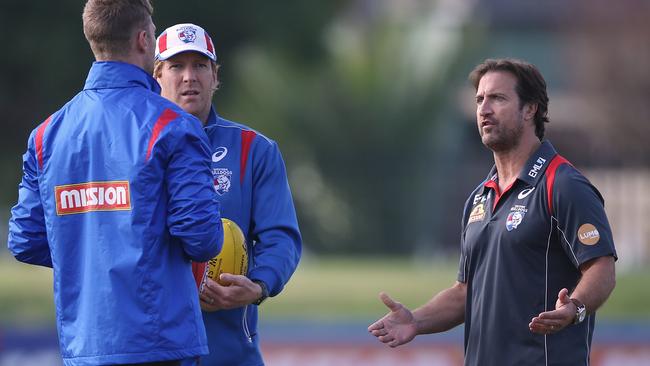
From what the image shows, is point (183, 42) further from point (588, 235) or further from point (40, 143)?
point (588, 235)

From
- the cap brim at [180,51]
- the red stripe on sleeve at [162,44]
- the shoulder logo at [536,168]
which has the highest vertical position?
→ the red stripe on sleeve at [162,44]

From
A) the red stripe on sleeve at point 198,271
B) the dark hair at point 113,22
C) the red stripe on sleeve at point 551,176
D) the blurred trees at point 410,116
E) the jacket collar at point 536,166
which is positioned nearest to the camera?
the dark hair at point 113,22

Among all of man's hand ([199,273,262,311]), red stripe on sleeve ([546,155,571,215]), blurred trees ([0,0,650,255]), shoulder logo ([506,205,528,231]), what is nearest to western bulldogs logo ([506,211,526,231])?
shoulder logo ([506,205,528,231])

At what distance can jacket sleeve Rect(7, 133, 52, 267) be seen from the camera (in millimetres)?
5398

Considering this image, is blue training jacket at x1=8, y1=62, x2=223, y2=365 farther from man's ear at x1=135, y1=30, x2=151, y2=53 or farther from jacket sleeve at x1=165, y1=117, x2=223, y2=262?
man's ear at x1=135, y1=30, x2=151, y2=53

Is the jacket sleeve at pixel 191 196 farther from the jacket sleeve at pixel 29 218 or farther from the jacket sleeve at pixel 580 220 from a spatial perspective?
the jacket sleeve at pixel 580 220

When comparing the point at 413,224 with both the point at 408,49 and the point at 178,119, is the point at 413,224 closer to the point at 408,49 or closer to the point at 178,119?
the point at 408,49

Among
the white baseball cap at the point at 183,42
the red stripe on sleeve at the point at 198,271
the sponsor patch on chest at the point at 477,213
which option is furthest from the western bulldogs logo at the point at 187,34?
the sponsor patch on chest at the point at 477,213

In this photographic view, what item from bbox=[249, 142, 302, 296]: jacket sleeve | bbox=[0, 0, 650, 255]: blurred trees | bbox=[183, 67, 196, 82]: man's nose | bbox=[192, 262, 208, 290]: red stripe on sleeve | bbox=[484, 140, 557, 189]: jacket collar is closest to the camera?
bbox=[192, 262, 208, 290]: red stripe on sleeve

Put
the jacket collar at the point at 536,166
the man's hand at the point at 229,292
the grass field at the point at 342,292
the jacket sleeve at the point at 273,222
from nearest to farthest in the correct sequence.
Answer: the man's hand at the point at 229,292
the jacket collar at the point at 536,166
the jacket sleeve at the point at 273,222
the grass field at the point at 342,292

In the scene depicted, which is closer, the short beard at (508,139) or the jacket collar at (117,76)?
the jacket collar at (117,76)

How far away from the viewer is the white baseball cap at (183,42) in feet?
20.2

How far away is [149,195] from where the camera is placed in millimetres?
5070

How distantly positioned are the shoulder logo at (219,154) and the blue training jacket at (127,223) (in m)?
1.03
